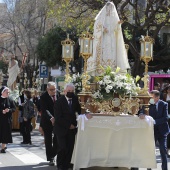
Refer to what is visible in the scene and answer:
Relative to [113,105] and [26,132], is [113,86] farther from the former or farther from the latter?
[26,132]

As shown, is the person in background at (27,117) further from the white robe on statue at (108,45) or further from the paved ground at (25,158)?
the white robe on statue at (108,45)

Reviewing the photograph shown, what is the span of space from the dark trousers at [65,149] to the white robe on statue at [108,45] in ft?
5.87

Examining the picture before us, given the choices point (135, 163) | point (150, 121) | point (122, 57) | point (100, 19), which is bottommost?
point (135, 163)

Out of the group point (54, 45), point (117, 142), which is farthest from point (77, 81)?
point (54, 45)

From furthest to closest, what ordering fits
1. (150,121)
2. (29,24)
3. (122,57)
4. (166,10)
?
(29,24) → (166,10) → (122,57) → (150,121)

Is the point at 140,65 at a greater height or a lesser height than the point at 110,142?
greater

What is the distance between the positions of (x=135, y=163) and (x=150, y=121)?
0.87 metres

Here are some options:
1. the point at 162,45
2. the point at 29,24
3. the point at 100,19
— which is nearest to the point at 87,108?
the point at 100,19

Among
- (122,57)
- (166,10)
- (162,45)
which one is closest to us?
(122,57)

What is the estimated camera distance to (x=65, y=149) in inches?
379

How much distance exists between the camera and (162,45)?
29656 mm

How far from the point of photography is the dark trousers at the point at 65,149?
9570 millimetres

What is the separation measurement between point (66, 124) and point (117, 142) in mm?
1096

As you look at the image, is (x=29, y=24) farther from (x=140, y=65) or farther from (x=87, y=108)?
(x=87, y=108)
